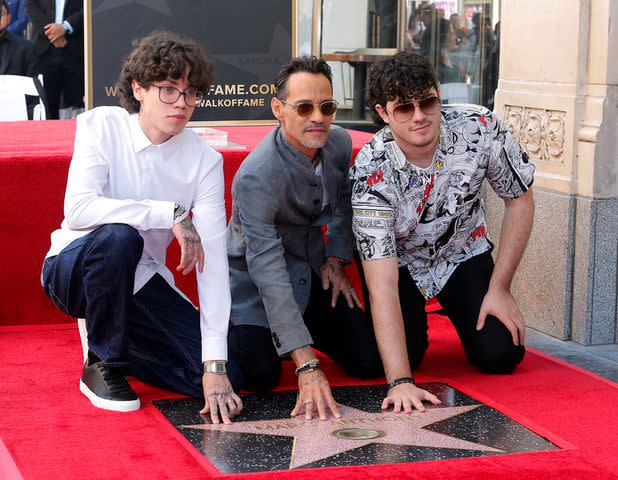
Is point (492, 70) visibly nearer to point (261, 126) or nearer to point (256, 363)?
point (261, 126)

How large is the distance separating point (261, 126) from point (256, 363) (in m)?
2.06

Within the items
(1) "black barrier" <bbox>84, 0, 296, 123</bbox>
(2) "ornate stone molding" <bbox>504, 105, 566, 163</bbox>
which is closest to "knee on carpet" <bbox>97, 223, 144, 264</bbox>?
(1) "black barrier" <bbox>84, 0, 296, 123</bbox>

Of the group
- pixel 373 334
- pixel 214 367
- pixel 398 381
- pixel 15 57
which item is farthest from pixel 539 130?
pixel 15 57

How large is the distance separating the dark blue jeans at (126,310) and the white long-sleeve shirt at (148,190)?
0.22 ft

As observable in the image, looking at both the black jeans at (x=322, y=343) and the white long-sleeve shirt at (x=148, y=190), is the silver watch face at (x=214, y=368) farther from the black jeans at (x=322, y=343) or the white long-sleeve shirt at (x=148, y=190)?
the black jeans at (x=322, y=343)

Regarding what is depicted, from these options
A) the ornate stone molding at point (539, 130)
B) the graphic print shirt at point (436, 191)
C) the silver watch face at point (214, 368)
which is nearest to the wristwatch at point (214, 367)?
the silver watch face at point (214, 368)

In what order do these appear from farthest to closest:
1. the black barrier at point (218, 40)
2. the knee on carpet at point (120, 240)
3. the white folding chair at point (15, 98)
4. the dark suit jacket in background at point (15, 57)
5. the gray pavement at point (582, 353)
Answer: the dark suit jacket in background at point (15, 57) < the white folding chair at point (15, 98) < the black barrier at point (218, 40) < the gray pavement at point (582, 353) < the knee on carpet at point (120, 240)

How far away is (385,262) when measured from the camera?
357cm

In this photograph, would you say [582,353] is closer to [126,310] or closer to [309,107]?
[309,107]

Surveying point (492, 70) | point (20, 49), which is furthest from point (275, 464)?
point (492, 70)

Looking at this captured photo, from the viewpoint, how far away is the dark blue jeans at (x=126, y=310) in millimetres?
3293

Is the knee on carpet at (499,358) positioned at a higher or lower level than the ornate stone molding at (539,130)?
lower

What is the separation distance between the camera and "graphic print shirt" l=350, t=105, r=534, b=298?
11.8ft

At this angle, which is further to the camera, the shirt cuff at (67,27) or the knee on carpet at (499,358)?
the shirt cuff at (67,27)
